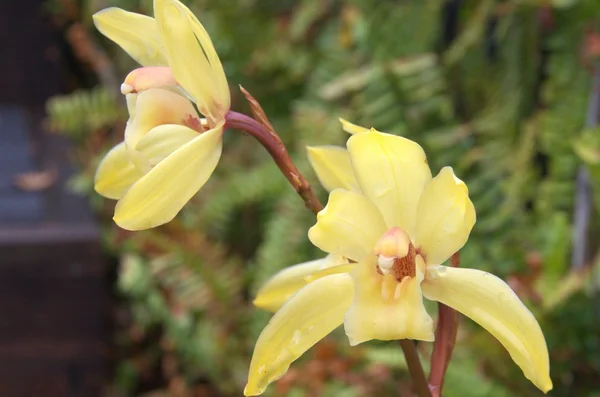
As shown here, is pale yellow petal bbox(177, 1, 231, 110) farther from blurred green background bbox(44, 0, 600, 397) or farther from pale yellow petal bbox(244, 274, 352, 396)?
blurred green background bbox(44, 0, 600, 397)

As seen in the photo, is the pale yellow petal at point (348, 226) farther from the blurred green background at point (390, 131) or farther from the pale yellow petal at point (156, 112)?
the blurred green background at point (390, 131)

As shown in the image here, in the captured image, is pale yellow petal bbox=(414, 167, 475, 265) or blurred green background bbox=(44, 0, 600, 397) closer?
pale yellow petal bbox=(414, 167, 475, 265)

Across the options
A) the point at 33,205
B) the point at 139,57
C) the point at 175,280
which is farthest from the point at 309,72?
the point at 139,57

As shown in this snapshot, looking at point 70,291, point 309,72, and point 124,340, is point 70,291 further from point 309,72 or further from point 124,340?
point 309,72

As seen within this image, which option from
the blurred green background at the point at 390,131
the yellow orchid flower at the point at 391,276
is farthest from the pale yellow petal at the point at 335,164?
the blurred green background at the point at 390,131

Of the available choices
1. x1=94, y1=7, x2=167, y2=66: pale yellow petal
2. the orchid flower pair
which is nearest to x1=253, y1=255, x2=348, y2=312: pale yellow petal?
the orchid flower pair

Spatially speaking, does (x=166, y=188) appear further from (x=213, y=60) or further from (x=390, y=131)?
(x=390, y=131)
